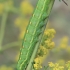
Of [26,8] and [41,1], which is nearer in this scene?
[41,1]

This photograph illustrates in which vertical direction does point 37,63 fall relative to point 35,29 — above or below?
below

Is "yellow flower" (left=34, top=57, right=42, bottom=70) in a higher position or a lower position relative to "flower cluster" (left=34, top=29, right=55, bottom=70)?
lower

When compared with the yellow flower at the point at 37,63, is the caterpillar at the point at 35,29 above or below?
above

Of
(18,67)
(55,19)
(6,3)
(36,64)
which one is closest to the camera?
(36,64)

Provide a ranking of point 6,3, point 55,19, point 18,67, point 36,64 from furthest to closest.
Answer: point 55,19 < point 6,3 < point 18,67 < point 36,64

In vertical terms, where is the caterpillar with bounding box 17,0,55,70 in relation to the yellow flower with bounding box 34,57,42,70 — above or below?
above

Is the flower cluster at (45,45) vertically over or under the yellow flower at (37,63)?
over

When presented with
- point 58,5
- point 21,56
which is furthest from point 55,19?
point 21,56

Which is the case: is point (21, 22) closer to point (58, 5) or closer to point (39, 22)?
point (39, 22)
